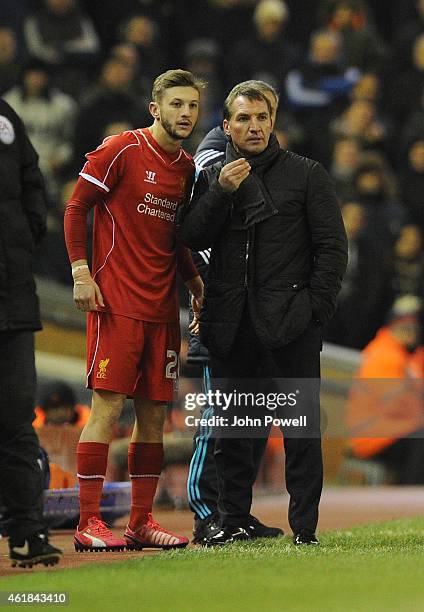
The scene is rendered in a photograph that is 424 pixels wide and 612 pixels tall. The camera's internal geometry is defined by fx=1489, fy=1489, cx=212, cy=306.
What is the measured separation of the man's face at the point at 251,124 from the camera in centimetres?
666

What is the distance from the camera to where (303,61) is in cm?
1462

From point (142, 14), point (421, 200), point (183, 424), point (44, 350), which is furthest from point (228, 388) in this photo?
point (142, 14)

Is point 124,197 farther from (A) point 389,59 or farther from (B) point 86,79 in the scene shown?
(A) point 389,59

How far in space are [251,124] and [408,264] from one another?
668 cm

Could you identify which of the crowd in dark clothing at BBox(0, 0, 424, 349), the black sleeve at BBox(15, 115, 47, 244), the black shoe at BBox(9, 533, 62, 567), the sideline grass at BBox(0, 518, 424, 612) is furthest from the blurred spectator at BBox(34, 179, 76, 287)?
the black shoe at BBox(9, 533, 62, 567)

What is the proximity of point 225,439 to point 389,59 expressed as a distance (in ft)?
30.8

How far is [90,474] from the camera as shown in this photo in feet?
21.3

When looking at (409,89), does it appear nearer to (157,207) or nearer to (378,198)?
(378,198)

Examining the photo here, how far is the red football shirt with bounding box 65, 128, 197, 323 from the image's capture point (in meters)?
6.55

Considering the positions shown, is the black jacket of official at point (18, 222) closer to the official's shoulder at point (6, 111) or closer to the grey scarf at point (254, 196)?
the official's shoulder at point (6, 111)

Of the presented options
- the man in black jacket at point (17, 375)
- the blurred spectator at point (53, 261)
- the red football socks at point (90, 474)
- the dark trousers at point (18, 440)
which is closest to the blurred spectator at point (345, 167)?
the blurred spectator at point (53, 261)

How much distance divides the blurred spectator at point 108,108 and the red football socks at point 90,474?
260 inches

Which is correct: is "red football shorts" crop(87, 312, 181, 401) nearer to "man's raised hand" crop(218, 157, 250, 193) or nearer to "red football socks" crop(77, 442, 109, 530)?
"red football socks" crop(77, 442, 109, 530)

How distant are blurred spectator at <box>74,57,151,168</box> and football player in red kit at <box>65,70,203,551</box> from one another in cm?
624
